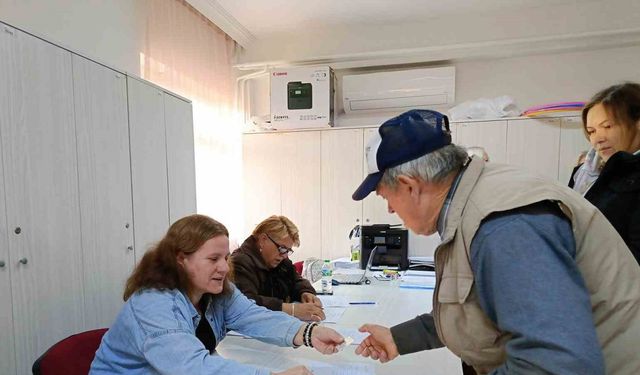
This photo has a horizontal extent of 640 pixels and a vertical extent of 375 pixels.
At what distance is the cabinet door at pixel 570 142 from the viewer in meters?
3.21

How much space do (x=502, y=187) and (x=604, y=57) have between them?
376 cm

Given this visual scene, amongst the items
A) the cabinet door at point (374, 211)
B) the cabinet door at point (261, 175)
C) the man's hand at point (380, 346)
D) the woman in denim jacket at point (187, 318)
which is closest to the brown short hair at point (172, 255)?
the woman in denim jacket at point (187, 318)

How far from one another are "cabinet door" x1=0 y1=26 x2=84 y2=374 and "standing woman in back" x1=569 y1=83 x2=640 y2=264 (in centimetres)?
218

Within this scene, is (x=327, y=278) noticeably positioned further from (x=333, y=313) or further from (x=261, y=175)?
(x=261, y=175)

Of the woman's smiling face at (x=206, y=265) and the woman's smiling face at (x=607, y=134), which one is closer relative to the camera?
the woman's smiling face at (x=206, y=265)

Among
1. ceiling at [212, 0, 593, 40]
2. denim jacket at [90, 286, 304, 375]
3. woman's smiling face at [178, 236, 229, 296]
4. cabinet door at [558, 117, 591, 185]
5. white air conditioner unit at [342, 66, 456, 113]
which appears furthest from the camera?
white air conditioner unit at [342, 66, 456, 113]

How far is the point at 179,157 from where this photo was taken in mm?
2602

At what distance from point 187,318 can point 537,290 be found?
1.00 metres

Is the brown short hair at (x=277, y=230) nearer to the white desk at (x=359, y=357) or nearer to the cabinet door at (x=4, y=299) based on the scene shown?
the white desk at (x=359, y=357)

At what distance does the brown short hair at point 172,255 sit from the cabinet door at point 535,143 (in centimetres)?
288

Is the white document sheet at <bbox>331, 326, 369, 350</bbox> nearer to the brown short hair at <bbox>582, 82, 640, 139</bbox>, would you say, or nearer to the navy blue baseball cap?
the navy blue baseball cap

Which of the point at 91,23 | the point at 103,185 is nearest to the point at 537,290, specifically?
the point at 103,185

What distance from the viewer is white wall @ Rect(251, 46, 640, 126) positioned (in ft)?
11.3

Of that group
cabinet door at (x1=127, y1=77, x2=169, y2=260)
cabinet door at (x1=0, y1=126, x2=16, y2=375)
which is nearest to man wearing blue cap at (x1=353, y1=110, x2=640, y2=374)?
cabinet door at (x1=0, y1=126, x2=16, y2=375)
